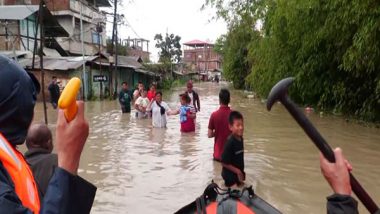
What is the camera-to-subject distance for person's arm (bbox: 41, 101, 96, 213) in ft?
4.47

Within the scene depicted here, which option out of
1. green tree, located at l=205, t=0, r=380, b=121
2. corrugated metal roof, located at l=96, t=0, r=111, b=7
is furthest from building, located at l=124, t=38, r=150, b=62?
green tree, located at l=205, t=0, r=380, b=121

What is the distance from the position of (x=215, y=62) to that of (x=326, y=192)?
107m

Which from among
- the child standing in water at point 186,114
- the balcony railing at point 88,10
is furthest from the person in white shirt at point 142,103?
the balcony railing at point 88,10

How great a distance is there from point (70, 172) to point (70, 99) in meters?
0.21

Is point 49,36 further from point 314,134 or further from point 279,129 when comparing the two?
point 314,134

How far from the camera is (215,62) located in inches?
4439

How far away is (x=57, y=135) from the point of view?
1.43m

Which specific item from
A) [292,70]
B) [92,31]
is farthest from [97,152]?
[92,31]

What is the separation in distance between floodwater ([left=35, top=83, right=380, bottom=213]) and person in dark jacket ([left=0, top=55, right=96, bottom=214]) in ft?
15.4

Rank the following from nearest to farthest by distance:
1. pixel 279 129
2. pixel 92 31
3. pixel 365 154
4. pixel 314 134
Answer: pixel 314 134
pixel 365 154
pixel 279 129
pixel 92 31

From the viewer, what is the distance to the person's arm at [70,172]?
136cm

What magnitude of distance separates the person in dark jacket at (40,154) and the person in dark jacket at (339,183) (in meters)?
2.02

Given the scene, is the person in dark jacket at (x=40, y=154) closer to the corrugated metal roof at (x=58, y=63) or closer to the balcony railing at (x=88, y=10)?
the corrugated metal roof at (x=58, y=63)

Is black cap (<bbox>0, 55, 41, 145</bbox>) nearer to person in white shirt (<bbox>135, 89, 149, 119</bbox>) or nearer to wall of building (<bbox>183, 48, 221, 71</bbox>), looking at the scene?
person in white shirt (<bbox>135, 89, 149, 119</bbox>)
